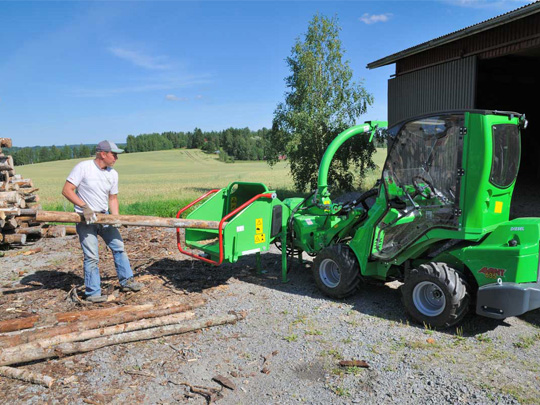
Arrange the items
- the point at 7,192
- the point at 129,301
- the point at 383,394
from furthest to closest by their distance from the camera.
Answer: the point at 7,192 < the point at 129,301 < the point at 383,394

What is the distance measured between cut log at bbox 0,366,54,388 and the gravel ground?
Answer: 0.17 ft

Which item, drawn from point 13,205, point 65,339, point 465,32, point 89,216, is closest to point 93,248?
point 89,216

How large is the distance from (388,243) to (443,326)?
3.87 feet

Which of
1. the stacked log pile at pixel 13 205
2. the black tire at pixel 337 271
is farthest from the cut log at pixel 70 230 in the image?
the black tire at pixel 337 271

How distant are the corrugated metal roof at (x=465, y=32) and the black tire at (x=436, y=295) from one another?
24.0 feet

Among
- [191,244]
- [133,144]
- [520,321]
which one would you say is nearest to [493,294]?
[520,321]

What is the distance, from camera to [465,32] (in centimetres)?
1097

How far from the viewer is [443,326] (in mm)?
4902

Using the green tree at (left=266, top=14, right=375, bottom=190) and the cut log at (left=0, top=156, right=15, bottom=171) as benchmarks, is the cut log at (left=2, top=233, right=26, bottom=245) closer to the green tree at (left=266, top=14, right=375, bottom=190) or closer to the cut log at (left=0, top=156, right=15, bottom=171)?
the cut log at (left=0, top=156, right=15, bottom=171)

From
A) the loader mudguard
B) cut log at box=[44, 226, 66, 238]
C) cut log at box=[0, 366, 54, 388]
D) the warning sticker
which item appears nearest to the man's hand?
cut log at box=[0, 366, 54, 388]

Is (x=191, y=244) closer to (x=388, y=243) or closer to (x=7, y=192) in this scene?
(x=388, y=243)

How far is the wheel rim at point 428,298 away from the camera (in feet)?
16.3

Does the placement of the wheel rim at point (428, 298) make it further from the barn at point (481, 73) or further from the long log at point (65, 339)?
the barn at point (481, 73)

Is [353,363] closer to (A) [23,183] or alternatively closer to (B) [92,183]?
(B) [92,183]
